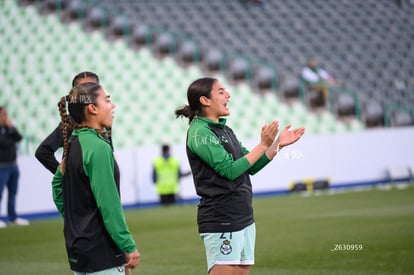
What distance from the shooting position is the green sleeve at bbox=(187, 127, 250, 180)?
5.34 m

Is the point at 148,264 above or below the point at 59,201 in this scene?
below

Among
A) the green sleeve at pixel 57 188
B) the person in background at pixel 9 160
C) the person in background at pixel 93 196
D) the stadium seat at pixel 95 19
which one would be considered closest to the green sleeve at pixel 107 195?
the person in background at pixel 93 196

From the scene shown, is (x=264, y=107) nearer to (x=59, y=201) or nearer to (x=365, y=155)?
(x=365, y=155)

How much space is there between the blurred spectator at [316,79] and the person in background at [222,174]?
20186 mm

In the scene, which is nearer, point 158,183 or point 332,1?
point 158,183

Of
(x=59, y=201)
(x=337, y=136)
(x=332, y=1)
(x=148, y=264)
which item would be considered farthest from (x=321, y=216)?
(x=332, y=1)

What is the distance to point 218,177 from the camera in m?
5.48

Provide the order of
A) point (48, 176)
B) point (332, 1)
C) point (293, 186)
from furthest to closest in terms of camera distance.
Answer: point (332, 1), point (293, 186), point (48, 176)

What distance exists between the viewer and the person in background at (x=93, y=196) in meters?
4.41

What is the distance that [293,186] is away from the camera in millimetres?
22047

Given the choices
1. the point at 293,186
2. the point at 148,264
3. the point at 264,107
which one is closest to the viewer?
the point at 148,264

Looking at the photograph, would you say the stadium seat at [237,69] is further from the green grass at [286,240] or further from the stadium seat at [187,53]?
the green grass at [286,240]

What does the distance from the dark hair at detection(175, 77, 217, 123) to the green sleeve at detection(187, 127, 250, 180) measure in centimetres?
27

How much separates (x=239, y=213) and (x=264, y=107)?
2011 centimetres
